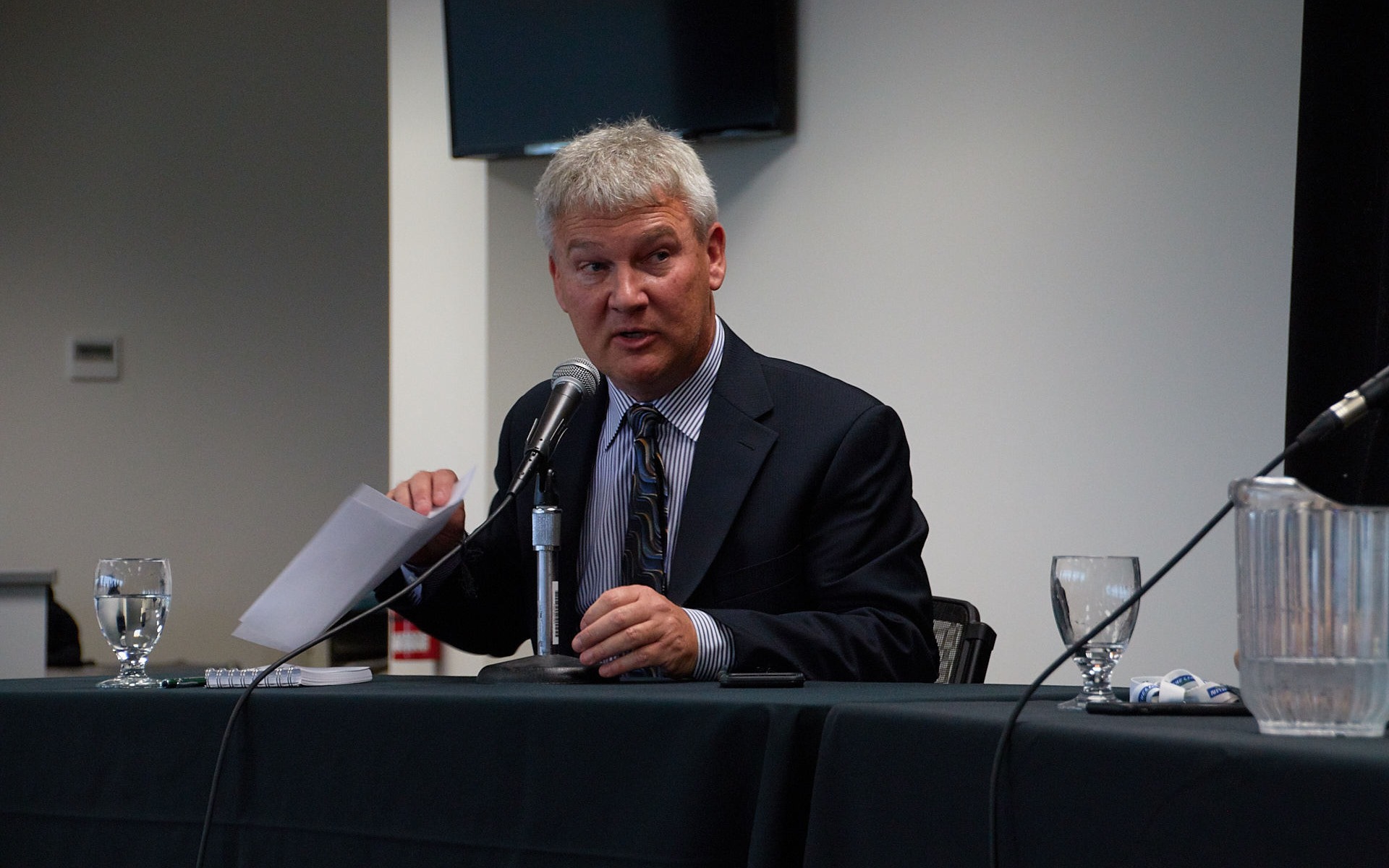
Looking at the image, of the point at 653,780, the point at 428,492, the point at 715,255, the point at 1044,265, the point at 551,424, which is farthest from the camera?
the point at 1044,265

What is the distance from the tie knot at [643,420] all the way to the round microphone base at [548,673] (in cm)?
50

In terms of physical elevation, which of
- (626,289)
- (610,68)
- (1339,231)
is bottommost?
(626,289)

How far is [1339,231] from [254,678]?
6.56ft

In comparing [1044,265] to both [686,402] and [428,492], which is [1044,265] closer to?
[686,402]

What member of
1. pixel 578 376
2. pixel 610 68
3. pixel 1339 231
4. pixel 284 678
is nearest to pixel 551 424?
pixel 578 376

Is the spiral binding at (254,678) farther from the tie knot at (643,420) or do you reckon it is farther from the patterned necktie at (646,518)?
the tie knot at (643,420)

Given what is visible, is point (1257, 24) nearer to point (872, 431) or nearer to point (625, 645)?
point (872, 431)

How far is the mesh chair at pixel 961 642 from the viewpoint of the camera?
1.88 metres

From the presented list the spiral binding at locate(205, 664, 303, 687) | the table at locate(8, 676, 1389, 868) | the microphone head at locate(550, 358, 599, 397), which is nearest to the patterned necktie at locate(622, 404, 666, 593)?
the microphone head at locate(550, 358, 599, 397)

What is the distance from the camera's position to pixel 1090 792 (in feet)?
2.86

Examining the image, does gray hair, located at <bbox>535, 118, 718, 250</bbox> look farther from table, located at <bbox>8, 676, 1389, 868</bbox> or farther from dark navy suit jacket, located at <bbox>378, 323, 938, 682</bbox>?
table, located at <bbox>8, 676, 1389, 868</bbox>

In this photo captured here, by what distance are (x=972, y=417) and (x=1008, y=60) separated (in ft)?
2.62

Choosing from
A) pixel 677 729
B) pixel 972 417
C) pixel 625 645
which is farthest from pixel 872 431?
pixel 972 417

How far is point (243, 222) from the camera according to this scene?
6129 mm
